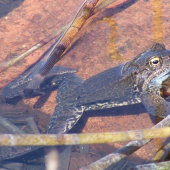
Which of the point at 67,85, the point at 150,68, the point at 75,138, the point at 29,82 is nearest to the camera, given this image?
the point at 75,138

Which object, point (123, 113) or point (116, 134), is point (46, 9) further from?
point (116, 134)

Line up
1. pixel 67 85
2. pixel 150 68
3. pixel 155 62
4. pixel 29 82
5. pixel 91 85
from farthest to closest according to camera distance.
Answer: pixel 67 85 → pixel 29 82 → pixel 91 85 → pixel 150 68 → pixel 155 62

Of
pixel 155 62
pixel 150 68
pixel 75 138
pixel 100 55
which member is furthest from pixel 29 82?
pixel 75 138

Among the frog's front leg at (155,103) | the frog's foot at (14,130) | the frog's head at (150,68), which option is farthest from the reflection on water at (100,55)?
the frog's head at (150,68)

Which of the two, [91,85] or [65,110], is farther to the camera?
[91,85]

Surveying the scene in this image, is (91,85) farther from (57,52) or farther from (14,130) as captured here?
(14,130)

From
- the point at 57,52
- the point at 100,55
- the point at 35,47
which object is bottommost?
the point at 100,55

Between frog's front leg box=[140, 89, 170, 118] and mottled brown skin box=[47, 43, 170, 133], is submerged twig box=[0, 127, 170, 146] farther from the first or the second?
mottled brown skin box=[47, 43, 170, 133]
